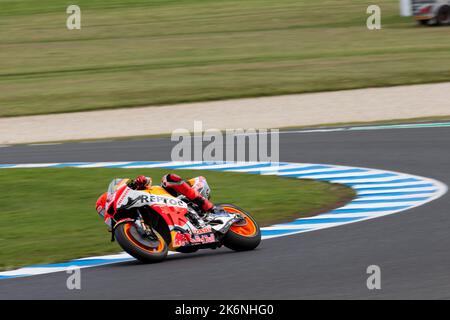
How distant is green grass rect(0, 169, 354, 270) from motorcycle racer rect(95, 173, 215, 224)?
0.85 m

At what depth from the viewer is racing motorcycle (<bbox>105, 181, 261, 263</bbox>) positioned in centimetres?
900

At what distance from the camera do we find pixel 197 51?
3241 cm

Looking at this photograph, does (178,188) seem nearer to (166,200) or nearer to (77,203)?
(166,200)

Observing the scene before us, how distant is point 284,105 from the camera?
2338cm

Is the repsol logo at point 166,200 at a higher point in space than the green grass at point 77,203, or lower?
higher

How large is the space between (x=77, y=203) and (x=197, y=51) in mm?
19576

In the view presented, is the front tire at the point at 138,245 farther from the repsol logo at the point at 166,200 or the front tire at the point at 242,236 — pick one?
the front tire at the point at 242,236

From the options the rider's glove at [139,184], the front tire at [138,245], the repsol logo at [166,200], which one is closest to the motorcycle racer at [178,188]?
the rider's glove at [139,184]

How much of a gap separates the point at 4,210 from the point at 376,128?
9.07 metres

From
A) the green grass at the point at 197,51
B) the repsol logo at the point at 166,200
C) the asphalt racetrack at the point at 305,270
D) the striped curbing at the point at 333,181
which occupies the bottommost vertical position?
the striped curbing at the point at 333,181

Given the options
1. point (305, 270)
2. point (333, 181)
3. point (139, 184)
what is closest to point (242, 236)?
point (139, 184)

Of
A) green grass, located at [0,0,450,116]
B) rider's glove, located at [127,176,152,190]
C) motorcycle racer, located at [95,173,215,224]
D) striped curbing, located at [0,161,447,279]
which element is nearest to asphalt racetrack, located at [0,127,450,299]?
striped curbing, located at [0,161,447,279]

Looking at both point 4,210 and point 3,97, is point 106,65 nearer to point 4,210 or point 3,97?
point 3,97

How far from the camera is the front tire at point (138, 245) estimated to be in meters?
8.88
